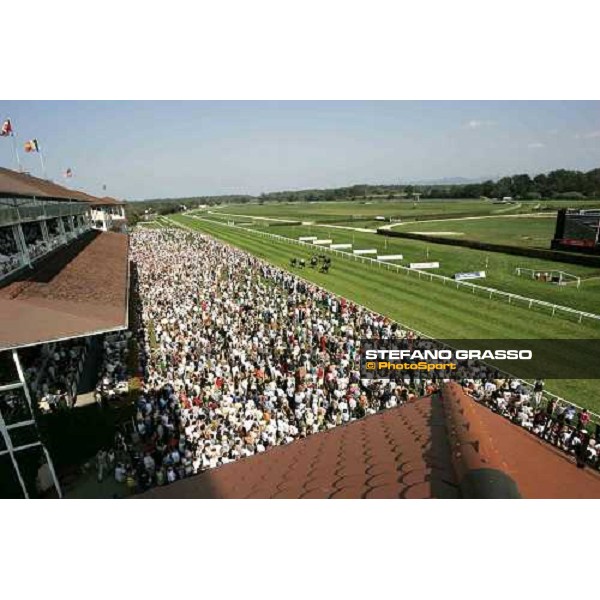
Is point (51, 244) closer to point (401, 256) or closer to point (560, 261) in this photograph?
point (401, 256)

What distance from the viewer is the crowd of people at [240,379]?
356 inches

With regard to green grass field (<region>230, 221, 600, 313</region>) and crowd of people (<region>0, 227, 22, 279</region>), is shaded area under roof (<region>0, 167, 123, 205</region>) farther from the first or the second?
green grass field (<region>230, 221, 600, 313</region>)

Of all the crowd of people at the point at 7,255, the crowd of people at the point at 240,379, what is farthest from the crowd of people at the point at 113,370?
the crowd of people at the point at 7,255

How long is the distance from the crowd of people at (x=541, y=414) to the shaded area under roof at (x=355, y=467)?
166 inches

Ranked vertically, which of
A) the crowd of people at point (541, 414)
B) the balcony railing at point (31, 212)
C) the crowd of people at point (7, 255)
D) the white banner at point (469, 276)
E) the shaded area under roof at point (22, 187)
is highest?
the shaded area under roof at point (22, 187)

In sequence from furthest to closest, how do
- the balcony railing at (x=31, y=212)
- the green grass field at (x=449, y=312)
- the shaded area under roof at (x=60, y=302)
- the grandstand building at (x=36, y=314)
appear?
the green grass field at (x=449, y=312) < the balcony railing at (x=31, y=212) < the grandstand building at (x=36, y=314) < the shaded area under roof at (x=60, y=302)

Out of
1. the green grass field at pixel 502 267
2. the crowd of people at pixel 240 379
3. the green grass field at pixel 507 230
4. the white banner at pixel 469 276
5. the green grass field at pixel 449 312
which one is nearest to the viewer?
the crowd of people at pixel 240 379

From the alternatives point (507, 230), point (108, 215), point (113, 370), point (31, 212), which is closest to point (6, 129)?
point (31, 212)

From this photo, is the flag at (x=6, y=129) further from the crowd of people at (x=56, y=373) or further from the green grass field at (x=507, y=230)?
the green grass field at (x=507, y=230)

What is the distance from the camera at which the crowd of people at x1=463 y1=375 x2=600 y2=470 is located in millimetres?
8346

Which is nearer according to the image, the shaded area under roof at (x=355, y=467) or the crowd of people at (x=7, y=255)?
the shaded area under roof at (x=355, y=467)

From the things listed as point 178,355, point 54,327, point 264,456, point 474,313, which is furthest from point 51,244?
point 474,313

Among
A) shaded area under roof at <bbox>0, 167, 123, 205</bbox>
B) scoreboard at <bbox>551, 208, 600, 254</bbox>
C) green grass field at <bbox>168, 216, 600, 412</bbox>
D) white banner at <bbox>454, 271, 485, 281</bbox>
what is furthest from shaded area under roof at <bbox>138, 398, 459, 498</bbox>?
scoreboard at <bbox>551, 208, 600, 254</bbox>

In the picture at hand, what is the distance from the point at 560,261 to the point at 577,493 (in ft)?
87.6
